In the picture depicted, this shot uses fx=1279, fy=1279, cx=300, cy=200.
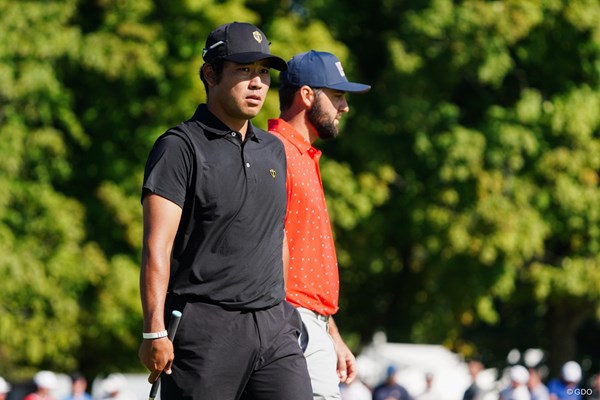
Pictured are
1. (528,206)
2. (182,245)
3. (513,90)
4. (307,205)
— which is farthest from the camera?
(513,90)

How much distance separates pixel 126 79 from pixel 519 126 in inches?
256

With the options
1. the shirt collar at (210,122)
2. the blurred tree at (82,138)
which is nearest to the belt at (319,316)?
the shirt collar at (210,122)

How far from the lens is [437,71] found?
2188cm

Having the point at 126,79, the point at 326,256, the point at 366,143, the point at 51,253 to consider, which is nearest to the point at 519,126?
the point at 366,143

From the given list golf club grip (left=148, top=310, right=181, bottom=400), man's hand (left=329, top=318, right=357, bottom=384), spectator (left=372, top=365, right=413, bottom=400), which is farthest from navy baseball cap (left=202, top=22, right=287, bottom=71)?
spectator (left=372, top=365, right=413, bottom=400)

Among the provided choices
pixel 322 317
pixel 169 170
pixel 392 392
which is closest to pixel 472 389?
pixel 392 392

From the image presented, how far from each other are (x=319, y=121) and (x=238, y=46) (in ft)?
4.30

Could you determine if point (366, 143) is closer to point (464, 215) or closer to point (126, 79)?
point (464, 215)

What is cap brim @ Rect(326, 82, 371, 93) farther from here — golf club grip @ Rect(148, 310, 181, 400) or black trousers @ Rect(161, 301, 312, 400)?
golf club grip @ Rect(148, 310, 181, 400)

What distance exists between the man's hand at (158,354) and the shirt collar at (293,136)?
1.75 m

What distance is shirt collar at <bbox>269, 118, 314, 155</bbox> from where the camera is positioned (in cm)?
630

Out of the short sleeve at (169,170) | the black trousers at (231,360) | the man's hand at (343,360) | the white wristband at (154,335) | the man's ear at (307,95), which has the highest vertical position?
the man's ear at (307,95)

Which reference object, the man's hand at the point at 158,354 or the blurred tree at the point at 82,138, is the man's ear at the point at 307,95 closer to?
the man's hand at the point at 158,354

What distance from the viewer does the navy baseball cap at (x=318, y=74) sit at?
6.37m
